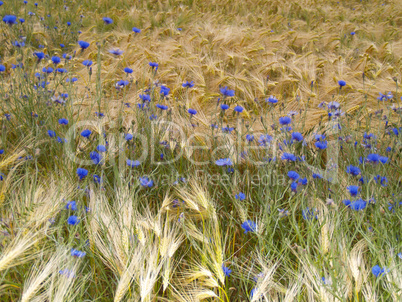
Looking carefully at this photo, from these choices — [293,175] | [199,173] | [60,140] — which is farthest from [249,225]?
[60,140]

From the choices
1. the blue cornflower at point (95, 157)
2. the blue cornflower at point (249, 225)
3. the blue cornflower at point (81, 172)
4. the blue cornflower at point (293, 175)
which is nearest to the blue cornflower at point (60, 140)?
the blue cornflower at point (95, 157)

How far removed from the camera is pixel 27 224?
922 mm

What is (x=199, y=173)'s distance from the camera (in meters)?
1.53

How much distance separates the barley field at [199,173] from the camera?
2.94ft

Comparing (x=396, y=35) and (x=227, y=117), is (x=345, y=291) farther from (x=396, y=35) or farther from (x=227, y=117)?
(x=396, y=35)

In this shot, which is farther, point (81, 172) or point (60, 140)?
point (60, 140)

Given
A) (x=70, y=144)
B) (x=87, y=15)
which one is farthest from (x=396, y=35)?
(x=70, y=144)

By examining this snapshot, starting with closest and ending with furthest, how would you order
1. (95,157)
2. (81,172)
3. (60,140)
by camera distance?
(81,172), (95,157), (60,140)

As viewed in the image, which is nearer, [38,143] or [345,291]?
[345,291]

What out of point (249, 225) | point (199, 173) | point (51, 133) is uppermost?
point (51, 133)

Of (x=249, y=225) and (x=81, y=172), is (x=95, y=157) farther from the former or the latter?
(x=249, y=225)

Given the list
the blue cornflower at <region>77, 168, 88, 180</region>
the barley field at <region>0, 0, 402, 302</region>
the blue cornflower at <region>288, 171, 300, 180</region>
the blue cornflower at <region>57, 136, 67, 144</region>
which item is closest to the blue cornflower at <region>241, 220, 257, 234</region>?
the barley field at <region>0, 0, 402, 302</region>

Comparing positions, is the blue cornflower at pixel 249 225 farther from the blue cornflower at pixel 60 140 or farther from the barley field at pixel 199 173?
the blue cornflower at pixel 60 140

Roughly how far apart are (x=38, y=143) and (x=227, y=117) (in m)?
1.27
